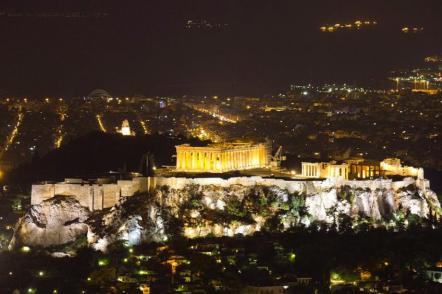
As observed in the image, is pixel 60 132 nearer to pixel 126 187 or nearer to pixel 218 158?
pixel 218 158

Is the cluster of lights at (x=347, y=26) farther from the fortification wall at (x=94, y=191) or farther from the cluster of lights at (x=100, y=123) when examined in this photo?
the fortification wall at (x=94, y=191)

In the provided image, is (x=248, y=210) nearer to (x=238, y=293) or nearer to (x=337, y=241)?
(x=337, y=241)

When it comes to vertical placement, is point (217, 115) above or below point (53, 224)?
above

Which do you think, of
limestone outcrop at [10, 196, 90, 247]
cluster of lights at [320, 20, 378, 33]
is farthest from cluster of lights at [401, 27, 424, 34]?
limestone outcrop at [10, 196, 90, 247]

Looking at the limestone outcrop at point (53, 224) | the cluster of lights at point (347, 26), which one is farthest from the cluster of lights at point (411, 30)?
the limestone outcrop at point (53, 224)

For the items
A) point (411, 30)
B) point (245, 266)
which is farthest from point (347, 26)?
point (245, 266)

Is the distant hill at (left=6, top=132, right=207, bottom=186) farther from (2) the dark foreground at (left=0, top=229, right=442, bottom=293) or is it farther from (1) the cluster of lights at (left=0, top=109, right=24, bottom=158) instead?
(2) the dark foreground at (left=0, top=229, right=442, bottom=293)
